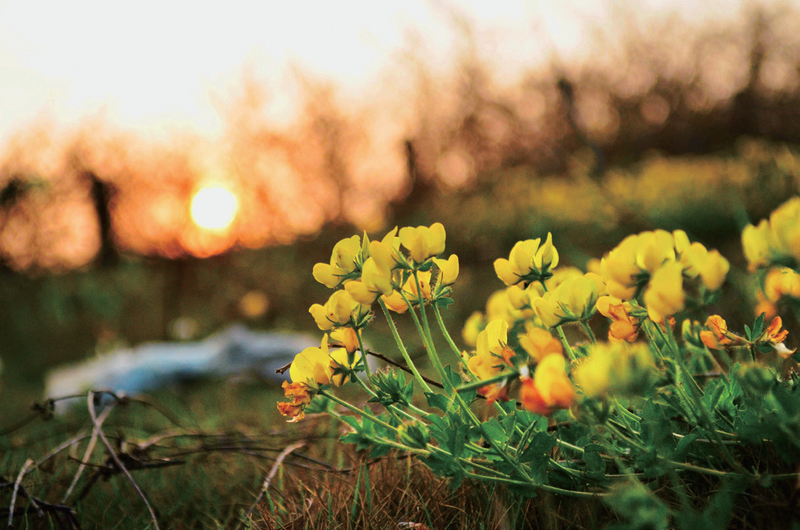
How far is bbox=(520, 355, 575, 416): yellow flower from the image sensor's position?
51 centimetres

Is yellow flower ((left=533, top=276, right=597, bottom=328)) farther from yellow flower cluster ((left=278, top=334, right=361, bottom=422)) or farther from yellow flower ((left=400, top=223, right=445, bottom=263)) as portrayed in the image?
yellow flower cluster ((left=278, top=334, right=361, bottom=422))

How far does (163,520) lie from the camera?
3.43 ft

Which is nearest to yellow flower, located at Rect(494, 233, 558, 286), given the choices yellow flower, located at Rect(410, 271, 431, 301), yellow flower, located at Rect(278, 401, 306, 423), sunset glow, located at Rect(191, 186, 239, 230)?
yellow flower, located at Rect(410, 271, 431, 301)

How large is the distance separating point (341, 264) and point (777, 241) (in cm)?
51

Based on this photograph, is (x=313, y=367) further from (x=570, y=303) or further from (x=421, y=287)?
(x=570, y=303)

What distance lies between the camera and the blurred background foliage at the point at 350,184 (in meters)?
4.68

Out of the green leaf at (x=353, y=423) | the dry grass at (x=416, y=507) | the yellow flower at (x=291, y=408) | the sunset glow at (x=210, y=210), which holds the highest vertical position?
the sunset glow at (x=210, y=210)

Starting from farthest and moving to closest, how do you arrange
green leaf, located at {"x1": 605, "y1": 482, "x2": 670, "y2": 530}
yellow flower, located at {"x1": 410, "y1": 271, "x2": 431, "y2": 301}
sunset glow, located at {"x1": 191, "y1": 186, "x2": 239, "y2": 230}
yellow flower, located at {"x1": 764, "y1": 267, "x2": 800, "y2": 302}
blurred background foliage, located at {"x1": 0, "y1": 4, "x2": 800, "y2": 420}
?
1. sunset glow, located at {"x1": 191, "y1": 186, "x2": 239, "y2": 230}
2. blurred background foliage, located at {"x1": 0, "y1": 4, "x2": 800, "y2": 420}
3. yellow flower, located at {"x1": 410, "y1": 271, "x2": 431, "y2": 301}
4. yellow flower, located at {"x1": 764, "y1": 267, "x2": 800, "y2": 302}
5. green leaf, located at {"x1": 605, "y1": 482, "x2": 670, "y2": 530}

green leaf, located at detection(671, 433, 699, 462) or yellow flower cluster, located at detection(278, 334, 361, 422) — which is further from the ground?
yellow flower cluster, located at detection(278, 334, 361, 422)

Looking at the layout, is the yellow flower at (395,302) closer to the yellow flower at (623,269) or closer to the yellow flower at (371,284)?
the yellow flower at (371,284)

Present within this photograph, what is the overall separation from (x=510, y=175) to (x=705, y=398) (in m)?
5.86

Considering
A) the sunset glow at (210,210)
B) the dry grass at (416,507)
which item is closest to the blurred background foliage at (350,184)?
the sunset glow at (210,210)

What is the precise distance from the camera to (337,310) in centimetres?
69

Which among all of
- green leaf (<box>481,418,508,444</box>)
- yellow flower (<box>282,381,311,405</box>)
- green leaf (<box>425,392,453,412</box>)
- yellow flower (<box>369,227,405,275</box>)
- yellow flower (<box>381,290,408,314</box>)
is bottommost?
green leaf (<box>481,418,508,444</box>)
